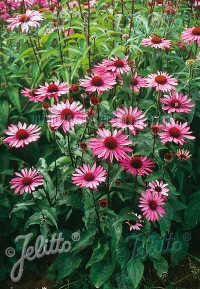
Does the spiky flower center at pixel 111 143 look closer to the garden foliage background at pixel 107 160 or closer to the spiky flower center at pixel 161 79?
the garden foliage background at pixel 107 160

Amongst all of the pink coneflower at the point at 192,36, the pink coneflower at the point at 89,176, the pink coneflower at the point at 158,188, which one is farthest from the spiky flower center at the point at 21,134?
the pink coneflower at the point at 192,36

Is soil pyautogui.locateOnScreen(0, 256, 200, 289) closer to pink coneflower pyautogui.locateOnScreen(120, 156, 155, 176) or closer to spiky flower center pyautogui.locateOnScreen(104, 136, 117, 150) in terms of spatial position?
pink coneflower pyautogui.locateOnScreen(120, 156, 155, 176)

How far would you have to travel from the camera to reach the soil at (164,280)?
2346 millimetres

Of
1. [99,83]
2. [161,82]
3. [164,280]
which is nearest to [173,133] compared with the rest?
[161,82]

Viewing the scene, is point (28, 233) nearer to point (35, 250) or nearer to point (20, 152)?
point (35, 250)

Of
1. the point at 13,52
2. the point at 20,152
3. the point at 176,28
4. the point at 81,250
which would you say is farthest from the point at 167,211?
the point at 13,52

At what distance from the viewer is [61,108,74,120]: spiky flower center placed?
78.2 inches

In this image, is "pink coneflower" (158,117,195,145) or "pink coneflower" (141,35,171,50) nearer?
"pink coneflower" (158,117,195,145)

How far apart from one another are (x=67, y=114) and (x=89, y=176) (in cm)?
30

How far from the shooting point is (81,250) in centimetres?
232

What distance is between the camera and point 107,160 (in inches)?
80.3

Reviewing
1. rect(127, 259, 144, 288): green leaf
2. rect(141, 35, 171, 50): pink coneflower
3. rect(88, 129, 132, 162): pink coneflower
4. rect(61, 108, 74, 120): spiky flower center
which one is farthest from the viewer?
rect(141, 35, 171, 50): pink coneflower

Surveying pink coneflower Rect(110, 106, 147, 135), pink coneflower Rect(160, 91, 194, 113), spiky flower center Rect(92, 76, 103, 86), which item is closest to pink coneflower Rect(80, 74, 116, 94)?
spiky flower center Rect(92, 76, 103, 86)

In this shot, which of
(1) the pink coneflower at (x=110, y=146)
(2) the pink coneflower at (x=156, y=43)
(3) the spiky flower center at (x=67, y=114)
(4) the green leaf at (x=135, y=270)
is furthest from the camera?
(2) the pink coneflower at (x=156, y=43)
